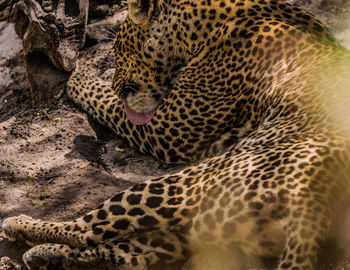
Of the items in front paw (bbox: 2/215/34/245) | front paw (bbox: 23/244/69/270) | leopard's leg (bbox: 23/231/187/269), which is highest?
leopard's leg (bbox: 23/231/187/269)

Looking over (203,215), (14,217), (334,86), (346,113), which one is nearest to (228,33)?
(334,86)

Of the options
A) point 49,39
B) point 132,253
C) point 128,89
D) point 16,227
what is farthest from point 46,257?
point 49,39

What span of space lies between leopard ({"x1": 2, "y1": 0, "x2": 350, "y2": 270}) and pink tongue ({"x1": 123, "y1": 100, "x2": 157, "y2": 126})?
0.5 inches

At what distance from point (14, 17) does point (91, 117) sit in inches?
60.9

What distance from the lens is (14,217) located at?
5.13 metres

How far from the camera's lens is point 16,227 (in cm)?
494

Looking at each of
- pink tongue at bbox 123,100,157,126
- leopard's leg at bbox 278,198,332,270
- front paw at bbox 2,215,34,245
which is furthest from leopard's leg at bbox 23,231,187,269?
pink tongue at bbox 123,100,157,126

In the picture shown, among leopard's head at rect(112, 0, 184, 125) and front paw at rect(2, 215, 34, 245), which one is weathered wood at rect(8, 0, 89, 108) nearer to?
leopard's head at rect(112, 0, 184, 125)

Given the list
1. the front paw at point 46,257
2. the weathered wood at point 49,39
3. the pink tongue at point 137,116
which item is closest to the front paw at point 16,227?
the front paw at point 46,257

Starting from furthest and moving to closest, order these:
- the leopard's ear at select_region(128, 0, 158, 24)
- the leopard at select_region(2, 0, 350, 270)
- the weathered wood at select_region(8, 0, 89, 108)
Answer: the weathered wood at select_region(8, 0, 89, 108), the leopard's ear at select_region(128, 0, 158, 24), the leopard at select_region(2, 0, 350, 270)

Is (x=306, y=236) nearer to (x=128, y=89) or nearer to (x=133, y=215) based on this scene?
(x=133, y=215)

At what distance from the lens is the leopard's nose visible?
248 inches

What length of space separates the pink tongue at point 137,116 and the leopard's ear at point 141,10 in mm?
1006

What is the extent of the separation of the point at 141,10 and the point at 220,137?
5.31 feet
